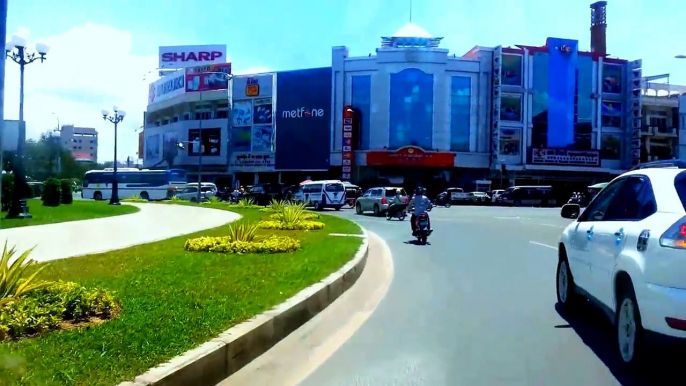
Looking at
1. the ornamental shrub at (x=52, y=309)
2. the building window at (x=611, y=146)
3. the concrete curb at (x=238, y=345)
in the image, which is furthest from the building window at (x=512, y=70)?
the ornamental shrub at (x=52, y=309)

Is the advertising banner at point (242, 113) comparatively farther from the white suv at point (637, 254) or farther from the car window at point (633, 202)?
the car window at point (633, 202)

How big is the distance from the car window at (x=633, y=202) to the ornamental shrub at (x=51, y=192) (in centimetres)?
2855

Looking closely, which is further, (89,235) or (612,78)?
(612,78)

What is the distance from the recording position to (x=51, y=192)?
30.8 m

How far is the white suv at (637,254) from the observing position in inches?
193

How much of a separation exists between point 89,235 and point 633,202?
14.4 metres

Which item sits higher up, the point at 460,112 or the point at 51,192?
the point at 460,112

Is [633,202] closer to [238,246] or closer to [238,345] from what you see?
[238,345]

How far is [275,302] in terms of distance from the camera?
7.57m

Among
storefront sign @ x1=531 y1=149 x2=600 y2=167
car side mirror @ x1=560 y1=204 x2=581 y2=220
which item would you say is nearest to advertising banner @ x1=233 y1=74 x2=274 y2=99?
storefront sign @ x1=531 y1=149 x2=600 y2=167

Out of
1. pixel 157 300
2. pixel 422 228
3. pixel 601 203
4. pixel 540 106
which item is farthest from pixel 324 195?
pixel 540 106

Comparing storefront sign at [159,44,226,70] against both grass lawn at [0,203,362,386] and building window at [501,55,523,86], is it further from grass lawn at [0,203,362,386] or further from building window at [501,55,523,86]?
grass lawn at [0,203,362,386]

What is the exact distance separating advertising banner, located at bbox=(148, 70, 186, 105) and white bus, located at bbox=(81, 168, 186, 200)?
25895 millimetres

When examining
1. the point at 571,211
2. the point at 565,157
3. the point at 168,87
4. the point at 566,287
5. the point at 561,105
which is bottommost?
the point at 566,287
